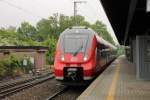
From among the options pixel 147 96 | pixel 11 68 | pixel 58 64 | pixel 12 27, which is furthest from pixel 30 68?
pixel 12 27

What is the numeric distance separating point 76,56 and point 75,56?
5 cm

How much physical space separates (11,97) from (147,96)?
623cm

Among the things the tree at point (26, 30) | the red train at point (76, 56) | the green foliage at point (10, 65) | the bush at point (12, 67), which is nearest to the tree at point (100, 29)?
the tree at point (26, 30)

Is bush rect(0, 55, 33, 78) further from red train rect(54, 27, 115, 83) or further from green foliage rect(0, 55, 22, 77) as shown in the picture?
red train rect(54, 27, 115, 83)

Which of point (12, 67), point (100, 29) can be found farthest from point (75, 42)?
point (100, 29)

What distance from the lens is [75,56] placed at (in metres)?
18.2

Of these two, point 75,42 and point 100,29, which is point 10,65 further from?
point 100,29

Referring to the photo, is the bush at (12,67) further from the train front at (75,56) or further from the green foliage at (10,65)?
the train front at (75,56)

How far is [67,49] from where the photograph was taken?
1861 centimetres

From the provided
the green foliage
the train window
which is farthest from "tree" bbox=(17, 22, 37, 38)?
the train window

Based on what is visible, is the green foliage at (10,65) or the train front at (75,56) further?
the green foliage at (10,65)

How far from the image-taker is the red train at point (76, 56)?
58.4ft

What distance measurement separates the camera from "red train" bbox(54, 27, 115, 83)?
17.8m

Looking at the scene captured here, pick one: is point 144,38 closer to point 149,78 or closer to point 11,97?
point 149,78
